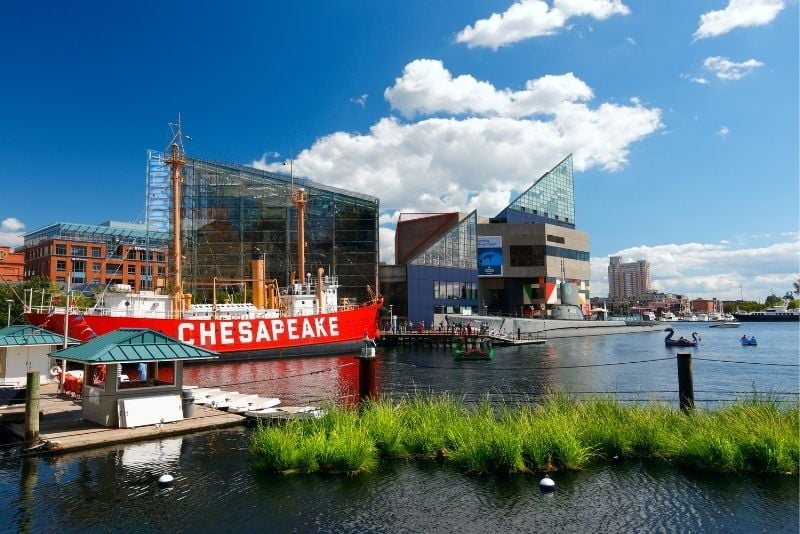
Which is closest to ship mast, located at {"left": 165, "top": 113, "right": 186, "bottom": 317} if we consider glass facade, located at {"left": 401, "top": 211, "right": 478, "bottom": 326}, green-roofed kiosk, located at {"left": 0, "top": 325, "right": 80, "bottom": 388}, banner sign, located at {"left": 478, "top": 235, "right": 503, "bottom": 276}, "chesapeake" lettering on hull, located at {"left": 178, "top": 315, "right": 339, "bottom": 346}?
"chesapeake" lettering on hull, located at {"left": 178, "top": 315, "right": 339, "bottom": 346}

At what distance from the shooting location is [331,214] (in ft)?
279

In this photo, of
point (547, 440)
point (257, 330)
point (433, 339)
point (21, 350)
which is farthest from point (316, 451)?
point (433, 339)

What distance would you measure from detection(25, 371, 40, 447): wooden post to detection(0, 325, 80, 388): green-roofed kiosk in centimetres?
924

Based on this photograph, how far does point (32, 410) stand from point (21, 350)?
36.4 ft

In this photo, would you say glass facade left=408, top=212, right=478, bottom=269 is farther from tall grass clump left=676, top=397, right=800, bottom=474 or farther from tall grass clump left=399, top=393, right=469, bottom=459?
tall grass clump left=676, top=397, right=800, bottom=474

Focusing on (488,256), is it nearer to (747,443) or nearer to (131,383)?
(131,383)

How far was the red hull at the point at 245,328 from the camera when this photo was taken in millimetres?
45594

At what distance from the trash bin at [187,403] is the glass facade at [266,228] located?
60911 mm

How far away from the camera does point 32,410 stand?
719 inches

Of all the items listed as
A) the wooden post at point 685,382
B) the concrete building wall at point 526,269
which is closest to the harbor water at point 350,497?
the wooden post at point 685,382

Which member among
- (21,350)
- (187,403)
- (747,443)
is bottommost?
(747,443)

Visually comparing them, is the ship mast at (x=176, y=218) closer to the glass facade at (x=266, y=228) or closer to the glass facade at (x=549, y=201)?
the glass facade at (x=266, y=228)

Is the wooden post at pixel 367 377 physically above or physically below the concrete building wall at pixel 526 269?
below

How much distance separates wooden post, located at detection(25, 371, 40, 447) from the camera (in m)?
18.0
